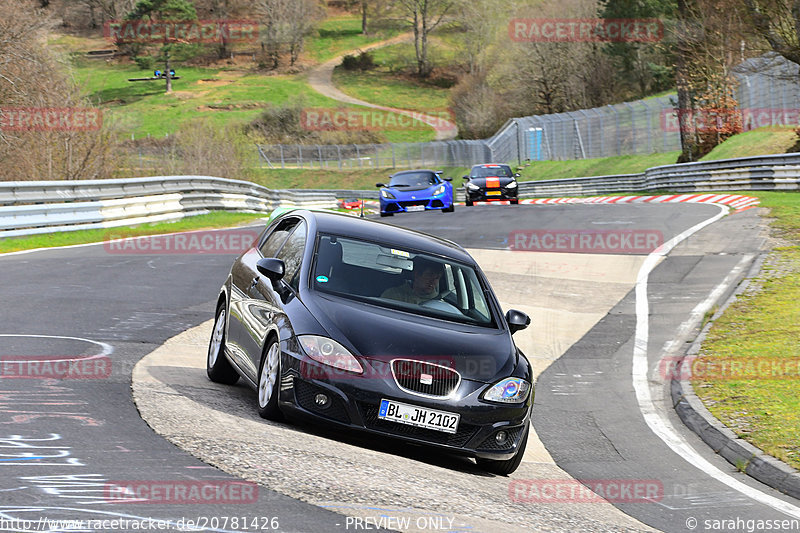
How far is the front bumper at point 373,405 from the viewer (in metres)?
6.83

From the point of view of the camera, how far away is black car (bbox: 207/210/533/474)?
6883 mm

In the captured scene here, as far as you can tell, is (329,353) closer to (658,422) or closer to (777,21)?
(658,422)

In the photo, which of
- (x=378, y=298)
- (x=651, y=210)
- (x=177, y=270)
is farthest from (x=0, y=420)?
(x=651, y=210)

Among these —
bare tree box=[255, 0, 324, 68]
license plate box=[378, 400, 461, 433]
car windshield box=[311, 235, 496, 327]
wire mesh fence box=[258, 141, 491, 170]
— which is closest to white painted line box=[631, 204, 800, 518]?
car windshield box=[311, 235, 496, 327]

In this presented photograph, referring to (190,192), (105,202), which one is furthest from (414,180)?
(105,202)

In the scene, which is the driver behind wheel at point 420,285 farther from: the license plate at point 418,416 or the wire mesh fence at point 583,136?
the wire mesh fence at point 583,136

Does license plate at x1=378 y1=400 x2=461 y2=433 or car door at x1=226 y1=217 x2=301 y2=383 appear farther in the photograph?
car door at x1=226 y1=217 x2=301 y2=383

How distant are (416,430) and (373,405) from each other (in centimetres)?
34

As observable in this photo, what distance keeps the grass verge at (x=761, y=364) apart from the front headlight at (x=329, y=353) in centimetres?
343

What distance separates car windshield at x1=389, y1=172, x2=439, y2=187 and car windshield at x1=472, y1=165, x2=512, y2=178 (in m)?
6.82

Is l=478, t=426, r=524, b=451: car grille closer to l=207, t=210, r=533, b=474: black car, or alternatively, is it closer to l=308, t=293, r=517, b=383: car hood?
l=207, t=210, r=533, b=474: black car

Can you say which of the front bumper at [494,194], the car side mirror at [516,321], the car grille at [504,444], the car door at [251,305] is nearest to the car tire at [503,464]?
the car grille at [504,444]

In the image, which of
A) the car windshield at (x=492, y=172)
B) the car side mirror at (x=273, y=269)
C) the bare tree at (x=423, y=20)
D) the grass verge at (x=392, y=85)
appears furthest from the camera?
the bare tree at (x=423, y=20)

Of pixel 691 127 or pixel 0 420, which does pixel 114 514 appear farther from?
pixel 691 127
